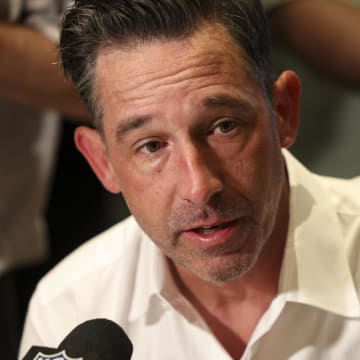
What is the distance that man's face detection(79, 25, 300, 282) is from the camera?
98cm

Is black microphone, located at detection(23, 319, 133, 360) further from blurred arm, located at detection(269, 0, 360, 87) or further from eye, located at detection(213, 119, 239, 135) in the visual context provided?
blurred arm, located at detection(269, 0, 360, 87)

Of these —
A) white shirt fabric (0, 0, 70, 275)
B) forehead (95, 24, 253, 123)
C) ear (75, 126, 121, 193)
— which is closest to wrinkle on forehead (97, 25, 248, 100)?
forehead (95, 24, 253, 123)

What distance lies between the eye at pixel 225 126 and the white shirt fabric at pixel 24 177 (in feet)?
2.58

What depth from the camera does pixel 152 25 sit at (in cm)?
101

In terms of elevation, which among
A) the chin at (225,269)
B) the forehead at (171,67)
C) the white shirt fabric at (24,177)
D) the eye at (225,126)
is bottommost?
the white shirt fabric at (24,177)

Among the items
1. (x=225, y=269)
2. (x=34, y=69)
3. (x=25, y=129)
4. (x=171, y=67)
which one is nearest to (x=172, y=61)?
(x=171, y=67)

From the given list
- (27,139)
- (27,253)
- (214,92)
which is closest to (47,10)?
(27,139)

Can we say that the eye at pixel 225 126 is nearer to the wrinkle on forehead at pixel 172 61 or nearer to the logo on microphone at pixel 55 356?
the wrinkle on forehead at pixel 172 61

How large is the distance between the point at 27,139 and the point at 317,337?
2.93 feet

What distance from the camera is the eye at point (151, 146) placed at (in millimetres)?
1009

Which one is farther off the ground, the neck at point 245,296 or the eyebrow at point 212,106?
the eyebrow at point 212,106

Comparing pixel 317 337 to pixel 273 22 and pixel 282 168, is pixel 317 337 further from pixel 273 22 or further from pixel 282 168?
pixel 273 22

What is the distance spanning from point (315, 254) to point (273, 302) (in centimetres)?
9

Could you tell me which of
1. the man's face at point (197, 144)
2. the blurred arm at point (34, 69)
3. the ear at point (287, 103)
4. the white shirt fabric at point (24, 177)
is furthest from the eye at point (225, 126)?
the white shirt fabric at point (24, 177)
